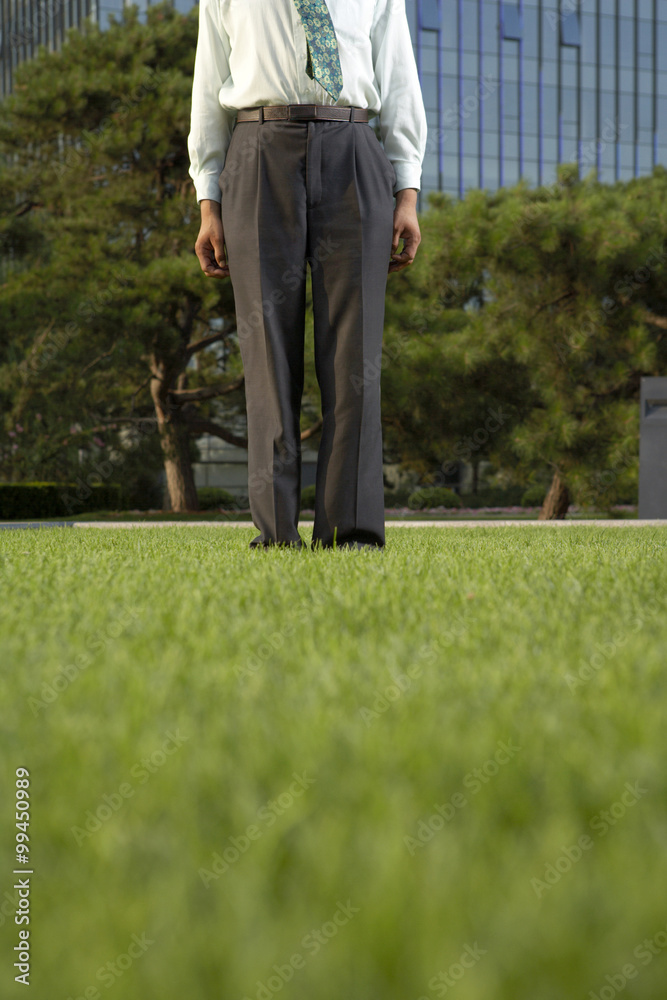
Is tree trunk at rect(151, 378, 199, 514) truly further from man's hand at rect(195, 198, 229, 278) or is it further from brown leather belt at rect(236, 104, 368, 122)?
brown leather belt at rect(236, 104, 368, 122)

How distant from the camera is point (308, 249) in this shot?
3.32 m

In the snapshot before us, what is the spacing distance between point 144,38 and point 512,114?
29894 millimetres

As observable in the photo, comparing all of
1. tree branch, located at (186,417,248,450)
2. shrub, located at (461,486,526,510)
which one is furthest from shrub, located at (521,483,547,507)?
tree branch, located at (186,417,248,450)

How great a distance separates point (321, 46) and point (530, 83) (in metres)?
42.8

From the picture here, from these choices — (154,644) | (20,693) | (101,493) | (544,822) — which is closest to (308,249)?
(154,644)

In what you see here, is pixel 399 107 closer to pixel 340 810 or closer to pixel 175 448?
pixel 340 810

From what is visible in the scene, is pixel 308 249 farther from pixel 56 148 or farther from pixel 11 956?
pixel 56 148

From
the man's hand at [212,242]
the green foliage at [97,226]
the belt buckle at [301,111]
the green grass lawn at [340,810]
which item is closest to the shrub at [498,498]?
the green foliage at [97,226]

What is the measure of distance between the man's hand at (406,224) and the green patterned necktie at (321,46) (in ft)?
1.65

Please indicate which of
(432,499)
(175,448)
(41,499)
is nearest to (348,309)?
(41,499)

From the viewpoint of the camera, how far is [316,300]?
10.9 ft

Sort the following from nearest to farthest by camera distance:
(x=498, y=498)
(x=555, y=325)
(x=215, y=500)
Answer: (x=555, y=325)
(x=215, y=500)
(x=498, y=498)

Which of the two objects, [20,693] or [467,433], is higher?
[20,693]

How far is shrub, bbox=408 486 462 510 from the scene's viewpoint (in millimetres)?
26188
